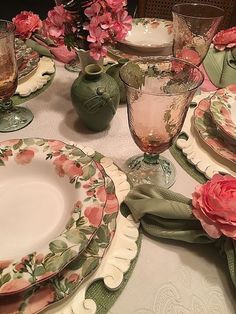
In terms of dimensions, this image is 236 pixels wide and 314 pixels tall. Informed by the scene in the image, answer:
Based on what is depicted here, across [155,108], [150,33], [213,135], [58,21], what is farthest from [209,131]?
[150,33]

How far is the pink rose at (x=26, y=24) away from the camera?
0.97 m

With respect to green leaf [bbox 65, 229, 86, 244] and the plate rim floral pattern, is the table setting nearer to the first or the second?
green leaf [bbox 65, 229, 86, 244]

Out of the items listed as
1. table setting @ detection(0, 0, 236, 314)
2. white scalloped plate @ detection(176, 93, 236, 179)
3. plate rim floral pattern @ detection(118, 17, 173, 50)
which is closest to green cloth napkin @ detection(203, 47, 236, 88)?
table setting @ detection(0, 0, 236, 314)

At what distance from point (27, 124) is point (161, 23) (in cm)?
57

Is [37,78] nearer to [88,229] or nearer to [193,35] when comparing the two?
[193,35]

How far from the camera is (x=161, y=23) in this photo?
40.7 inches

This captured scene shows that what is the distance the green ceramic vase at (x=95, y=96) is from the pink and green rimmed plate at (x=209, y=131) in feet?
0.58

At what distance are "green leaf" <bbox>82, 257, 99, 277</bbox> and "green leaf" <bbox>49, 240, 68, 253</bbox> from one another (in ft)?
0.13

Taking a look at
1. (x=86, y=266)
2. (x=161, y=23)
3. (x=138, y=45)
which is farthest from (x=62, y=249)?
(x=161, y=23)

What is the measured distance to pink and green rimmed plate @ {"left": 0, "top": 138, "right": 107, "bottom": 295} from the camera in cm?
39

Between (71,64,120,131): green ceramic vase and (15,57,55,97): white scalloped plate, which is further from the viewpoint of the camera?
(15,57,55,97): white scalloped plate

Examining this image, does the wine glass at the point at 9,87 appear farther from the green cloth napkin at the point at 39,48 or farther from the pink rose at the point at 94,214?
the pink rose at the point at 94,214

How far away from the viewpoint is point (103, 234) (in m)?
0.46

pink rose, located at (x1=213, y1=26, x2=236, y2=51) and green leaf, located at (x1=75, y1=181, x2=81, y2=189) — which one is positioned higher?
pink rose, located at (x1=213, y1=26, x2=236, y2=51)
